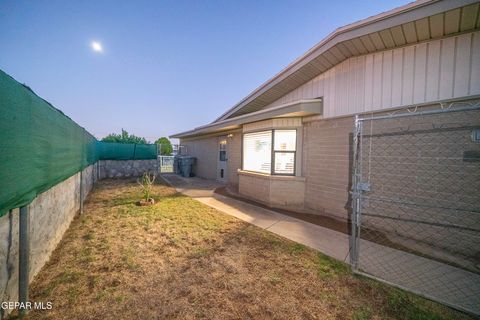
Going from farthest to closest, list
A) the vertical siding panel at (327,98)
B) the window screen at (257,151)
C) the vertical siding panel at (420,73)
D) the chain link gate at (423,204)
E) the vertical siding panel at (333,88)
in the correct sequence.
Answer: the window screen at (257,151) < the vertical siding panel at (327,98) < the vertical siding panel at (333,88) < the vertical siding panel at (420,73) < the chain link gate at (423,204)

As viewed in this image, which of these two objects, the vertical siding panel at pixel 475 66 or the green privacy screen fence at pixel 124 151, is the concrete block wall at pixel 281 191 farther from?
the green privacy screen fence at pixel 124 151

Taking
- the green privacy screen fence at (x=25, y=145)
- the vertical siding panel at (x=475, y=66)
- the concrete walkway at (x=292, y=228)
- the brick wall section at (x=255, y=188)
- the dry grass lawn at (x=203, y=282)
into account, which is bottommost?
the dry grass lawn at (x=203, y=282)

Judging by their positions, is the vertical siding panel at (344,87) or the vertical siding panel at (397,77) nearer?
the vertical siding panel at (397,77)

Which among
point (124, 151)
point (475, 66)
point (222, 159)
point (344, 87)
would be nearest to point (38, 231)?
point (344, 87)

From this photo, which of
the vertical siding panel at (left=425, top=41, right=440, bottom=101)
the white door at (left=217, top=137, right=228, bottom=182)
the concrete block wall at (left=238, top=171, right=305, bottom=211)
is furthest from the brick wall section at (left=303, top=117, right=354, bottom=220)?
the white door at (left=217, top=137, right=228, bottom=182)

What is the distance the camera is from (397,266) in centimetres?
316

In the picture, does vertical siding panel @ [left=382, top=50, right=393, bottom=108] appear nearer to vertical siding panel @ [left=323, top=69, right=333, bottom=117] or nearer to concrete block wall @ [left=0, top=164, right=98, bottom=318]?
vertical siding panel @ [left=323, top=69, right=333, bottom=117]

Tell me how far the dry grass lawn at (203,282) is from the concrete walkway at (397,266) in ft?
0.93

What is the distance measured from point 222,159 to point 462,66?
32.1 feet

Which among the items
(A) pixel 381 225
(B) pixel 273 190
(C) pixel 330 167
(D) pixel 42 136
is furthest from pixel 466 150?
(D) pixel 42 136

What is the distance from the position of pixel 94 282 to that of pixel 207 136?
36.0 feet

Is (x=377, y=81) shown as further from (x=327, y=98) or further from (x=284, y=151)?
(x=284, y=151)

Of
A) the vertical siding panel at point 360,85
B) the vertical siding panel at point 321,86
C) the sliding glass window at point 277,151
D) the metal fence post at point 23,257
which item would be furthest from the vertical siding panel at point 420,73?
the metal fence post at point 23,257

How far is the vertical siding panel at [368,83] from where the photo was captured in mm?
4543
